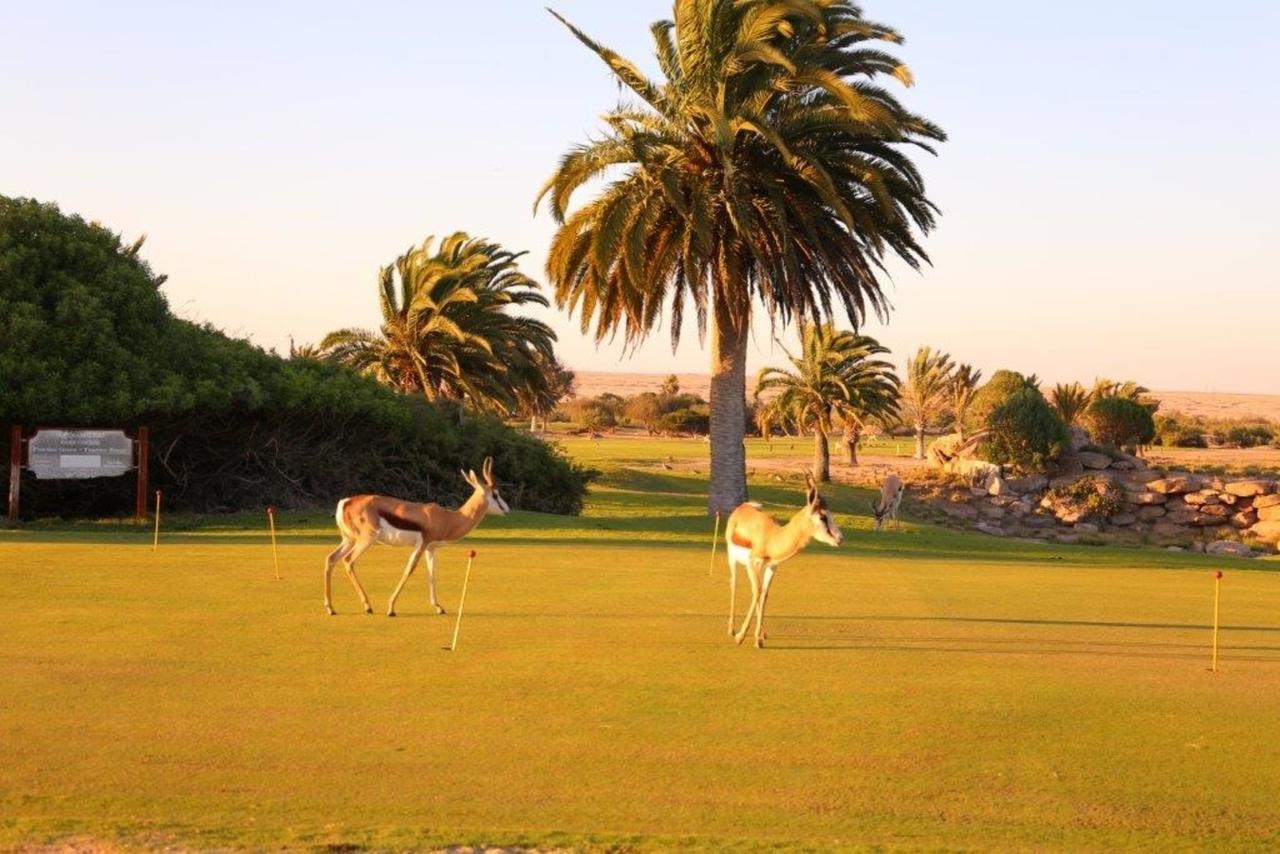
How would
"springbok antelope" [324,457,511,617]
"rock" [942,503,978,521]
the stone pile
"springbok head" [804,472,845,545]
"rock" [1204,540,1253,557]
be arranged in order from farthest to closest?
"rock" [942,503,978,521]
the stone pile
"rock" [1204,540,1253,557]
"springbok antelope" [324,457,511,617]
"springbok head" [804,472,845,545]

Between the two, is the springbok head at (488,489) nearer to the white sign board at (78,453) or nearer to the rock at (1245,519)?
the white sign board at (78,453)

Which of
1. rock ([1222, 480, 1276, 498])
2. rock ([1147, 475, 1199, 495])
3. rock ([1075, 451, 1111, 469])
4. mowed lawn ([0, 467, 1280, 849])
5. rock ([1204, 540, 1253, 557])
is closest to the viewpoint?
mowed lawn ([0, 467, 1280, 849])

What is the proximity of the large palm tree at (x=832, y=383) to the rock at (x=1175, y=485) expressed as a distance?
1346 centimetres

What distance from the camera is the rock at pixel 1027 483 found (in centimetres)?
5859

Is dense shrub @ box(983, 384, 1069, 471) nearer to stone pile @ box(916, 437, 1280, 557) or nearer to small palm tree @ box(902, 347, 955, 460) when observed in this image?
stone pile @ box(916, 437, 1280, 557)

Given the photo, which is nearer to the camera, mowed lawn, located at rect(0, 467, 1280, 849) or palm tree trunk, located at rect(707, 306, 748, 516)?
mowed lawn, located at rect(0, 467, 1280, 849)

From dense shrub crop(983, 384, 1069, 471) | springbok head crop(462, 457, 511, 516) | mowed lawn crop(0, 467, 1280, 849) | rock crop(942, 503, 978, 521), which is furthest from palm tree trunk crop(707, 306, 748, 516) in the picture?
dense shrub crop(983, 384, 1069, 471)

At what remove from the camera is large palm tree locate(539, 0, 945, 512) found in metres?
30.1

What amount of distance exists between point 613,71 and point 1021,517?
31.1 metres

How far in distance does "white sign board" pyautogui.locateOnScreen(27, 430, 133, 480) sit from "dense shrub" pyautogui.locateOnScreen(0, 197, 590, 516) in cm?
51

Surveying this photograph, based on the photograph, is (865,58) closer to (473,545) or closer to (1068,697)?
(473,545)

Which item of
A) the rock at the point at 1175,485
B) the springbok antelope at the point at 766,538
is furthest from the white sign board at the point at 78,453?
the rock at the point at 1175,485

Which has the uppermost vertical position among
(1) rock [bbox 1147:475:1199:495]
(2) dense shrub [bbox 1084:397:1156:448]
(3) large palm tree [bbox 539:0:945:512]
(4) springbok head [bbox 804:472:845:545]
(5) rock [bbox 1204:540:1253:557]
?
(3) large palm tree [bbox 539:0:945:512]

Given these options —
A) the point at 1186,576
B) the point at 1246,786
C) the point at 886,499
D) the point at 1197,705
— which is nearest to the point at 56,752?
the point at 1246,786
